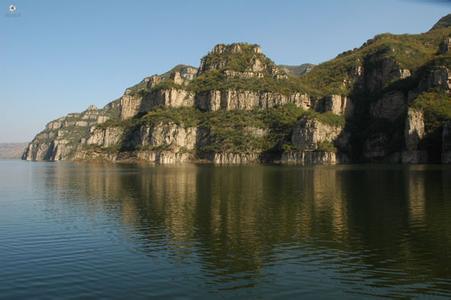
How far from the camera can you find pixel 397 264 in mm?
34188

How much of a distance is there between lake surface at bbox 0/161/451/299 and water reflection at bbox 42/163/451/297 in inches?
4.6

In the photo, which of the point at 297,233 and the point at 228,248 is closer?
the point at 228,248

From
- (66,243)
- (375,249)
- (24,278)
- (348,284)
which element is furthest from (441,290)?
(66,243)

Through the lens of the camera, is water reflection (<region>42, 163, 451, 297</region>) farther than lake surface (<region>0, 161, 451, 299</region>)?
Yes

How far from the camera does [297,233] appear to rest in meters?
45.5

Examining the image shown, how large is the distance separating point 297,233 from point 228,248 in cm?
879

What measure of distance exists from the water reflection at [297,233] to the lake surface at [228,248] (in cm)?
12

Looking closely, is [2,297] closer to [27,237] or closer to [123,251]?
[123,251]

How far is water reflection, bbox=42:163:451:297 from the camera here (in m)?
31.6

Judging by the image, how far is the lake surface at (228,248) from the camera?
29.1 m

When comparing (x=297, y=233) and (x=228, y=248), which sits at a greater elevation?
(x=297, y=233)

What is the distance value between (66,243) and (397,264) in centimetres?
2675

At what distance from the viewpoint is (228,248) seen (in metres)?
39.5

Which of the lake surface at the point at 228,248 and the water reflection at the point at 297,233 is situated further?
the water reflection at the point at 297,233
